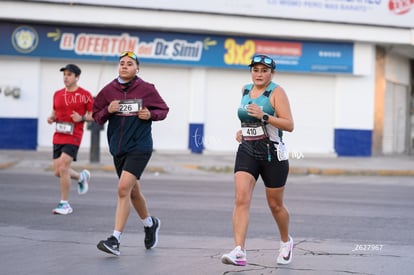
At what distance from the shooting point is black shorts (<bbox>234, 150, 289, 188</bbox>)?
6.72m

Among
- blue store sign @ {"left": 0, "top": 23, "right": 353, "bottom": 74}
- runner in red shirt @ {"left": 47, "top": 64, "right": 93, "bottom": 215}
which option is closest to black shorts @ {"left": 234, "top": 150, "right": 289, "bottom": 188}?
runner in red shirt @ {"left": 47, "top": 64, "right": 93, "bottom": 215}

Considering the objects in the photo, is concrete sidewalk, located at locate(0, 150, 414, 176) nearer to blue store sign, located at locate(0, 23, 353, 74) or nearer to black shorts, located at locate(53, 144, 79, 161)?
blue store sign, located at locate(0, 23, 353, 74)

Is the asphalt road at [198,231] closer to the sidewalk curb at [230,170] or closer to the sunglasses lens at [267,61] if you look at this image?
the sunglasses lens at [267,61]

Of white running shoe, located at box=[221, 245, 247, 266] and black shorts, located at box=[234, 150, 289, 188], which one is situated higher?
black shorts, located at box=[234, 150, 289, 188]

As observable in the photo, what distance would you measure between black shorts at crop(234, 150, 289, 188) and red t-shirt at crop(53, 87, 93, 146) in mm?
4021

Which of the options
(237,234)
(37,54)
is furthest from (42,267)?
(37,54)

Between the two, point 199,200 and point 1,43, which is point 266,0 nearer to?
point 1,43

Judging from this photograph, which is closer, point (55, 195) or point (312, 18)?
point (55, 195)

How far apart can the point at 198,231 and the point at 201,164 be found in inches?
443

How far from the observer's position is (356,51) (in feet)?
83.1

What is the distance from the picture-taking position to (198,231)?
902 cm

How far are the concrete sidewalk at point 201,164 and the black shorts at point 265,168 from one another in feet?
39.0

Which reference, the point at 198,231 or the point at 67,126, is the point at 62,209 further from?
the point at 198,231

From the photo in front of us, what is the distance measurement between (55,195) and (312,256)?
6195mm
